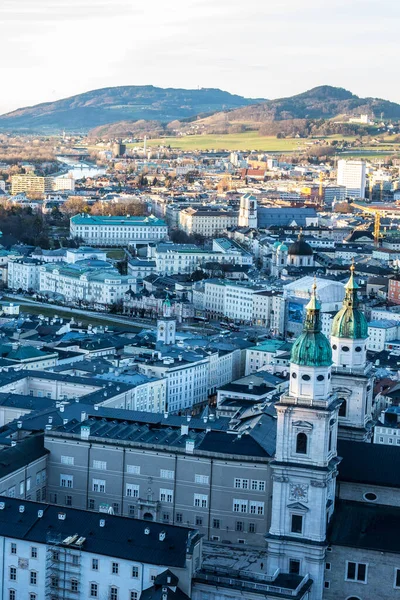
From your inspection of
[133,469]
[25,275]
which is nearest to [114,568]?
[133,469]

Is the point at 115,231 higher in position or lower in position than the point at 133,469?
lower

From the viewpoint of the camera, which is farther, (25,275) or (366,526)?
(25,275)

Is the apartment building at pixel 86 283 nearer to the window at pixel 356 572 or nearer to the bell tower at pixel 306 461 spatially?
the bell tower at pixel 306 461

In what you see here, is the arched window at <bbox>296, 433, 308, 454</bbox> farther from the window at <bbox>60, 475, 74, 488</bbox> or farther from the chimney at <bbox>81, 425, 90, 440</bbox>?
the window at <bbox>60, 475, 74, 488</bbox>

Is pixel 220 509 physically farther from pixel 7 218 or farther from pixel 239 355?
pixel 7 218

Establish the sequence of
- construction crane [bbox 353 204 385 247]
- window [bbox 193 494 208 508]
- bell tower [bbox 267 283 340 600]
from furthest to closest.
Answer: construction crane [bbox 353 204 385 247]
window [bbox 193 494 208 508]
bell tower [bbox 267 283 340 600]

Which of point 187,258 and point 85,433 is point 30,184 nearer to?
point 187,258

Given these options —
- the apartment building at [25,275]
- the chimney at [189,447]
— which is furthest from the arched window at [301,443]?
the apartment building at [25,275]

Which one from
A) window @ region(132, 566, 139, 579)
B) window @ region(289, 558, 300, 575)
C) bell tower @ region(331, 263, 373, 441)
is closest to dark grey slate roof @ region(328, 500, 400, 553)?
window @ region(289, 558, 300, 575)
